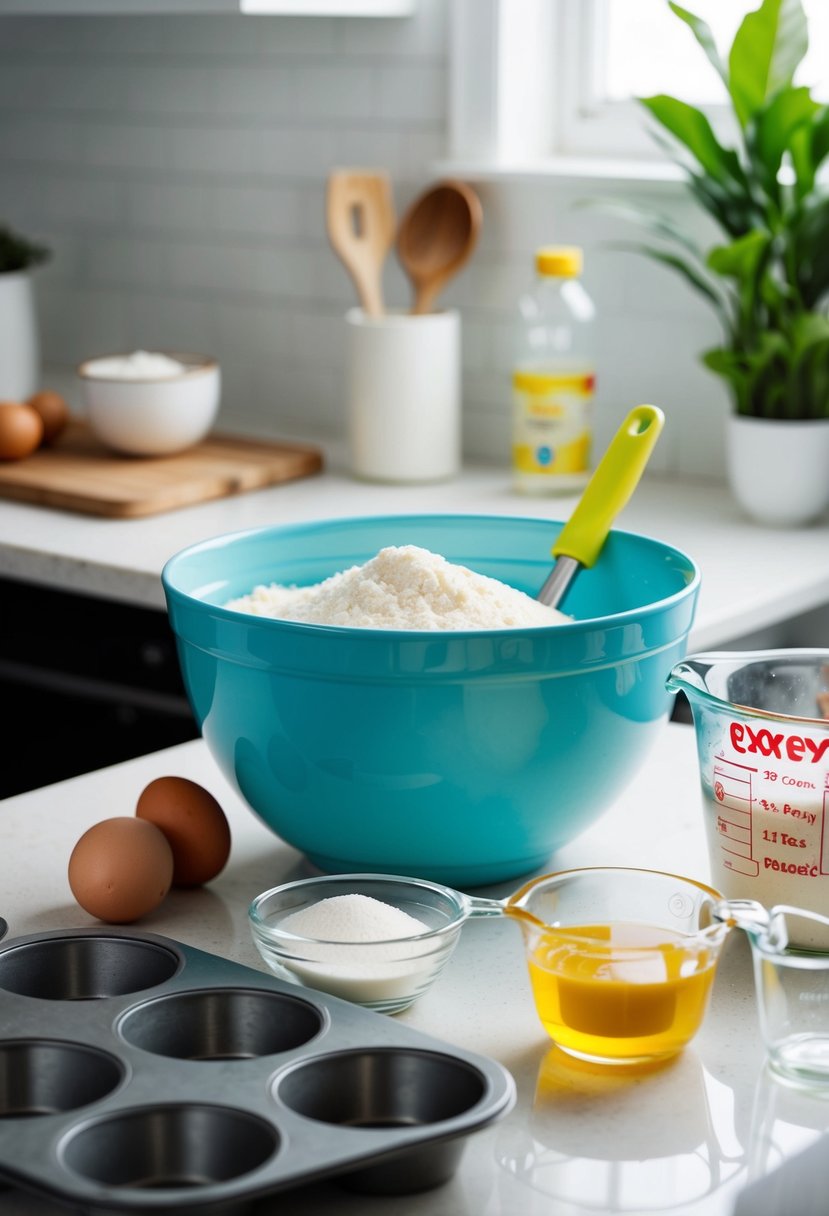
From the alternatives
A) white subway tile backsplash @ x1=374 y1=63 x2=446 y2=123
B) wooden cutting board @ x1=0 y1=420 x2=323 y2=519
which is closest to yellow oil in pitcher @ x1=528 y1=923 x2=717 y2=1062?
wooden cutting board @ x1=0 y1=420 x2=323 y2=519

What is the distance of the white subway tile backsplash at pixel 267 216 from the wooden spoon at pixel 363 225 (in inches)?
5.2

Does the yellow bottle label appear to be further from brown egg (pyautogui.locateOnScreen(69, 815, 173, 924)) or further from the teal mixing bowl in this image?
brown egg (pyautogui.locateOnScreen(69, 815, 173, 924))

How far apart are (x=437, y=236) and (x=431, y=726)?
1573mm

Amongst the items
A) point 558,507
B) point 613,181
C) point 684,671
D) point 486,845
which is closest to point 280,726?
point 486,845

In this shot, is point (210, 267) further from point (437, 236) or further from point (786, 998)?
point (786, 998)

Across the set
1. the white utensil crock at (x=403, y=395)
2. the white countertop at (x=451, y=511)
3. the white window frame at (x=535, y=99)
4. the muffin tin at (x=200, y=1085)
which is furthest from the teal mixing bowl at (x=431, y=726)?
the white window frame at (x=535, y=99)

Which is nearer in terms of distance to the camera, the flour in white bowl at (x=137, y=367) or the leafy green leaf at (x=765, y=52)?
the leafy green leaf at (x=765, y=52)

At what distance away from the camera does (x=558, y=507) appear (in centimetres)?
222

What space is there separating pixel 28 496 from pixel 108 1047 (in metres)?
1.55

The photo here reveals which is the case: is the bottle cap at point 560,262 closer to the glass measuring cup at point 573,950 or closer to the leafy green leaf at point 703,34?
the leafy green leaf at point 703,34

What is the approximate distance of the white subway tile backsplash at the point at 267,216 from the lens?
7.88ft

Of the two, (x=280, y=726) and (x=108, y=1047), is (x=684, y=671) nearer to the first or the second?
(x=280, y=726)

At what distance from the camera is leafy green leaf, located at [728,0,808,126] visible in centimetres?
193

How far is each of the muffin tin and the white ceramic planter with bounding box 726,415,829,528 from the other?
4.47ft
